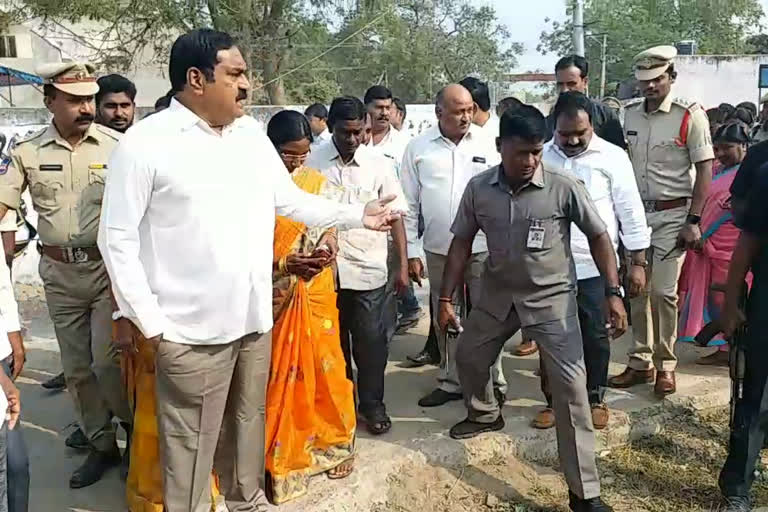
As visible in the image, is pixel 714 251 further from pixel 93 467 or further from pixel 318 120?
pixel 93 467

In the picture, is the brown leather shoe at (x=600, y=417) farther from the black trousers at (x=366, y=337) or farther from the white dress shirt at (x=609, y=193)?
the black trousers at (x=366, y=337)

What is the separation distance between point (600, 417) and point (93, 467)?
2.67m

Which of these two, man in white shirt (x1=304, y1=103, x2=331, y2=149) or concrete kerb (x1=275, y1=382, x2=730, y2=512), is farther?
man in white shirt (x1=304, y1=103, x2=331, y2=149)

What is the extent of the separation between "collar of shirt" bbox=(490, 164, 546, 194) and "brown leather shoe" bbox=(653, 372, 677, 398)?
6.15 ft

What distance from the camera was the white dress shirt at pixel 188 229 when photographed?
246 centimetres

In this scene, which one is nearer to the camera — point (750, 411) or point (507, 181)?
point (750, 411)

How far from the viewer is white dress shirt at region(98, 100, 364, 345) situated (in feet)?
8.08

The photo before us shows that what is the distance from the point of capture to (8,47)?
79.3 feet

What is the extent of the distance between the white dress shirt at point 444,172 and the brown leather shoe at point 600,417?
1.08 meters

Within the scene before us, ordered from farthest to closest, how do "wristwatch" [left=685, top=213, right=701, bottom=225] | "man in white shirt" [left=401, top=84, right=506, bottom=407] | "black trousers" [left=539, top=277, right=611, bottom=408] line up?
"wristwatch" [left=685, top=213, right=701, bottom=225]
"man in white shirt" [left=401, top=84, right=506, bottom=407]
"black trousers" [left=539, top=277, right=611, bottom=408]

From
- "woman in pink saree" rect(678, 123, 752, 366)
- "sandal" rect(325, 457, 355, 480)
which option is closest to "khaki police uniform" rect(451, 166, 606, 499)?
"sandal" rect(325, 457, 355, 480)

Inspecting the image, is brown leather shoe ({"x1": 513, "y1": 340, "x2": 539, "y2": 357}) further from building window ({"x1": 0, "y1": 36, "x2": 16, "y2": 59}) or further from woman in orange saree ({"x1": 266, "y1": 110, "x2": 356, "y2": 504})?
building window ({"x1": 0, "y1": 36, "x2": 16, "y2": 59})

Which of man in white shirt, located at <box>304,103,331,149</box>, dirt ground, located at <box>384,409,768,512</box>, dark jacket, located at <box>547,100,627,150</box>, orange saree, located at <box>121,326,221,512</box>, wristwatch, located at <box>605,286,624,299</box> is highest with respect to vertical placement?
man in white shirt, located at <box>304,103,331,149</box>

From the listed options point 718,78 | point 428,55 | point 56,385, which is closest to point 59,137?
point 56,385
